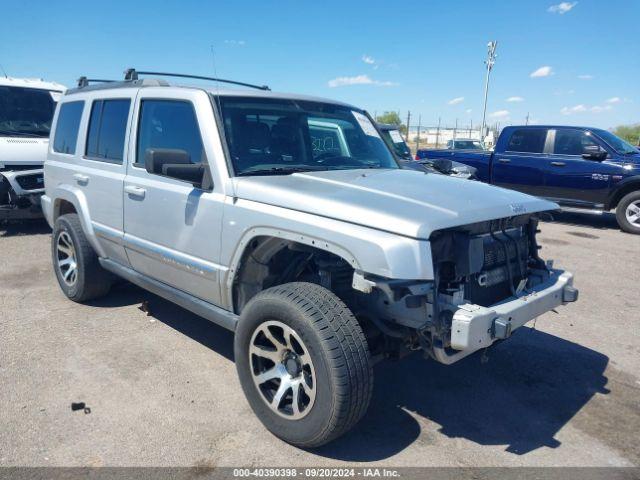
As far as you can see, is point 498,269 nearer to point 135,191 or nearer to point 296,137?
point 296,137

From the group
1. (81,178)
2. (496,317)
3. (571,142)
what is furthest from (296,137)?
(571,142)

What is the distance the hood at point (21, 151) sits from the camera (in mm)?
8078

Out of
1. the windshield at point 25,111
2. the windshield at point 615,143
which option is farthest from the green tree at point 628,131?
the windshield at point 25,111

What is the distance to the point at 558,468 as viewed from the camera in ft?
9.34

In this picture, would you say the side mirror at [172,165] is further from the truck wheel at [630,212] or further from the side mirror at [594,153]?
the truck wheel at [630,212]

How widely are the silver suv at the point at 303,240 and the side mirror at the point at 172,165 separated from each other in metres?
0.01

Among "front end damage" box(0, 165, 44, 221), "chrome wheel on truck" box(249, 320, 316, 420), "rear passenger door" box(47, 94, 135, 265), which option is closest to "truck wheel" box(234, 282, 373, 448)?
"chrome wheel on truck" box(249, 320, 316, 420)

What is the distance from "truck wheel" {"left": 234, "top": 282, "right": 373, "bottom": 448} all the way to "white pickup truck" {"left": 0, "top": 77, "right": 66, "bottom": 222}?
6508 millimetres

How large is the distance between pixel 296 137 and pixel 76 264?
257cm

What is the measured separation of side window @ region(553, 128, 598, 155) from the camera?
1013 centimetres

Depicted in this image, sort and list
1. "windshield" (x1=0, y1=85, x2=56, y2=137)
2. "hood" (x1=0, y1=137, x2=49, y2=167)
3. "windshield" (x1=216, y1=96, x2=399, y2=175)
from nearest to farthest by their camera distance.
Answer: "windshield" (x1=216, y1=96, x2=399, y2=175), "hood" (x1=0, y1=137, x2=49, y2=167), "windshield" (x1=0, y1=85, x2=56, y2=137)

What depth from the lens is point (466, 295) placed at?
9.80ft

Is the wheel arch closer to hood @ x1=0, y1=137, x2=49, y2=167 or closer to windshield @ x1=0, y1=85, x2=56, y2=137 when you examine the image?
hood @ x1=0, y1=137, x2=49, y2=167

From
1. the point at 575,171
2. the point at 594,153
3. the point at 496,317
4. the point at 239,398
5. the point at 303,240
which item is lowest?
the point at 239,398
